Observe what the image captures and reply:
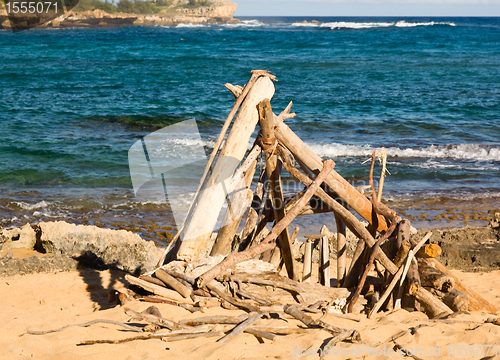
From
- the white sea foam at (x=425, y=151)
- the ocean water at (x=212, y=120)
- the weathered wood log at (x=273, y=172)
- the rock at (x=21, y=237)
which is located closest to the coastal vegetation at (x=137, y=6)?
the ocean water at (x=212, y=120)

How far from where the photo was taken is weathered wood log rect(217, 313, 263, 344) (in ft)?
9.04

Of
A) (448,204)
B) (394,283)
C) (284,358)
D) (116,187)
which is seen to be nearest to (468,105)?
(448,204)

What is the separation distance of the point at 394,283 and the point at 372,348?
27.6 inches

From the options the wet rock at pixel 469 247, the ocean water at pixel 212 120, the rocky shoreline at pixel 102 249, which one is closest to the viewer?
the rocky shoreline at pixel 102 249

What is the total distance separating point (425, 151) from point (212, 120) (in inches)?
284

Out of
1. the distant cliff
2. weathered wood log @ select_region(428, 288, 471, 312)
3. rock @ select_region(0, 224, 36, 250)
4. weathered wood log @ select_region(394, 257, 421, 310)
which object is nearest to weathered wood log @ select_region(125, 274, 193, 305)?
weathered wood log @ select_region(394, 257, 421, 310)

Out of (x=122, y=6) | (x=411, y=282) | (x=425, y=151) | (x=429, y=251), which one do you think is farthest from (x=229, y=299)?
(x=122, y=6)

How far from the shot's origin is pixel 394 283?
3.27 meters

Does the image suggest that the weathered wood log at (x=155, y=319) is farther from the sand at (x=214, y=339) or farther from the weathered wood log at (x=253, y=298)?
the weathered wood log at (x=253, y=298)

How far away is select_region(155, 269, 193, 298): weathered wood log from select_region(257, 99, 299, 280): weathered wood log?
963mm

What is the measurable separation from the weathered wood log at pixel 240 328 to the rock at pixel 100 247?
247 centimetres

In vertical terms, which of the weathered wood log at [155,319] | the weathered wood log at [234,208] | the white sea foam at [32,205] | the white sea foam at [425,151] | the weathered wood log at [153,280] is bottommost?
the white sea foam at [32,205]

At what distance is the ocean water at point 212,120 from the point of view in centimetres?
807

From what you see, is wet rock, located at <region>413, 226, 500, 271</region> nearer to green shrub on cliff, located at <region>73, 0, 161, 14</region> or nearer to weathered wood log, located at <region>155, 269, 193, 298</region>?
weathered wood log, located at <region>155, 269, 193, 298</region>
